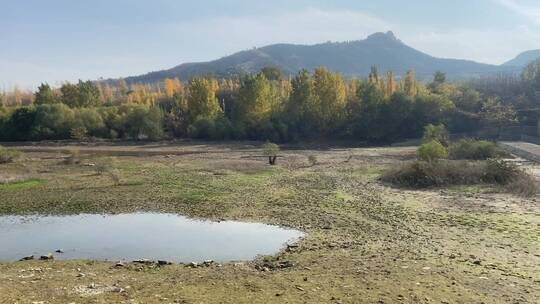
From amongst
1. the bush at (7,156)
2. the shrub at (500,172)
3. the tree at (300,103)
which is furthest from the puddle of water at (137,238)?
the tree at (300,103)

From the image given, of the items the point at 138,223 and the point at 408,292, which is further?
the point at 138,223

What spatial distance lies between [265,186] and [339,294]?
20.6 m

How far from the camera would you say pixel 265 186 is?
105 feet

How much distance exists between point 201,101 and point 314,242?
7510 centimetres

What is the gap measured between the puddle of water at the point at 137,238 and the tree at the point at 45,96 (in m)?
80.4

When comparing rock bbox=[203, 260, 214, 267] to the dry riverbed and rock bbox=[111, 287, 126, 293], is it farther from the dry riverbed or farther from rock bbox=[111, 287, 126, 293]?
rock bbox=[111, 287, 126, 293]

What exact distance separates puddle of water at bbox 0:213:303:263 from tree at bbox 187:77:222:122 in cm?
6651

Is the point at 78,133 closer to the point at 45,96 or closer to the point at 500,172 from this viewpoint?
the point at 45,96

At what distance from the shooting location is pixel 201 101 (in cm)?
9031

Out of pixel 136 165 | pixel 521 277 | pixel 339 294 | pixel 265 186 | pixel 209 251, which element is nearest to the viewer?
pixel 339 294

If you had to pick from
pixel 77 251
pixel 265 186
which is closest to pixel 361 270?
pixel 77 251

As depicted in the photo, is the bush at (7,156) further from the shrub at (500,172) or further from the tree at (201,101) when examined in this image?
the tree at (201,101)

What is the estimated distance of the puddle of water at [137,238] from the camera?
16.8m

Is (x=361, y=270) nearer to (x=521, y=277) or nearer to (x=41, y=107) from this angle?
(x=521, y=277)
